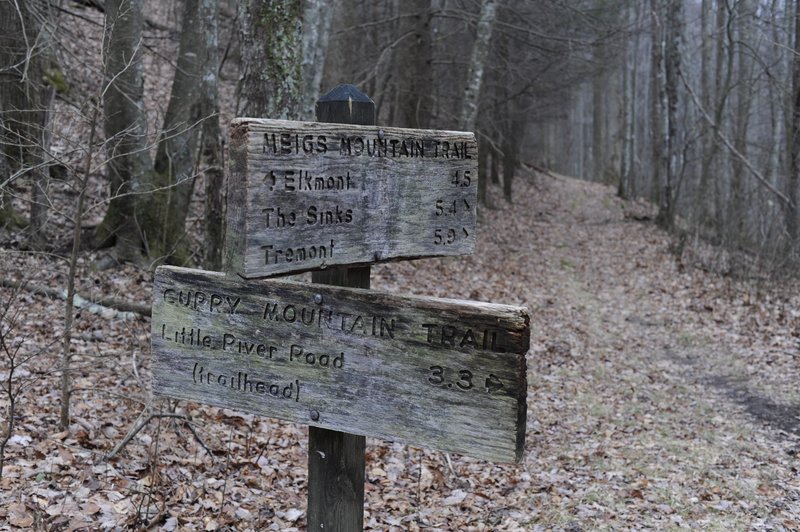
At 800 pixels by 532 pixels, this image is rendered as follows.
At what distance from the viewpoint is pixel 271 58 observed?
6566 mm

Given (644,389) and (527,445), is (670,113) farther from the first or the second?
(527,445)

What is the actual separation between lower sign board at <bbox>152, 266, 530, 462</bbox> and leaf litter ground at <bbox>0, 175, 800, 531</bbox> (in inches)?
65.7

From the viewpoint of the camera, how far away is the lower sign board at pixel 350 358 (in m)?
2.13

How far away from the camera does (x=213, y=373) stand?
96.4 inches

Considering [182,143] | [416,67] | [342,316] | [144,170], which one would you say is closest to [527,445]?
[342,316]

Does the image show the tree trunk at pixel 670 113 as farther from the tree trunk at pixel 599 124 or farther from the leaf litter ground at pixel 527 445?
the tree trunk at pixel 599 124

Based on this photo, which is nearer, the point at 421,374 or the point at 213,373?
the point at 421,374

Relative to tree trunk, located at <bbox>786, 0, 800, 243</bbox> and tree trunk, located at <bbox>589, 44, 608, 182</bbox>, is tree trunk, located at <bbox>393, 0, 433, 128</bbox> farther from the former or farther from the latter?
tree trunk, located at <bbox>589, 44, 608, 182</bbox>

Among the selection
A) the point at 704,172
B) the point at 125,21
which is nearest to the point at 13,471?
Answer: the point at 125,21

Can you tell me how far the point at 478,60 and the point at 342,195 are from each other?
40.8ft

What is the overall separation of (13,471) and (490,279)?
10371 millimetres

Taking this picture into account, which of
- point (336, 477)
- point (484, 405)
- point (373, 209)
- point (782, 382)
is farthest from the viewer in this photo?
point (782, 382)

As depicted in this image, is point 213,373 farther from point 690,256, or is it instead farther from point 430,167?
point 690,256

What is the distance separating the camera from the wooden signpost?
84.6 inches
